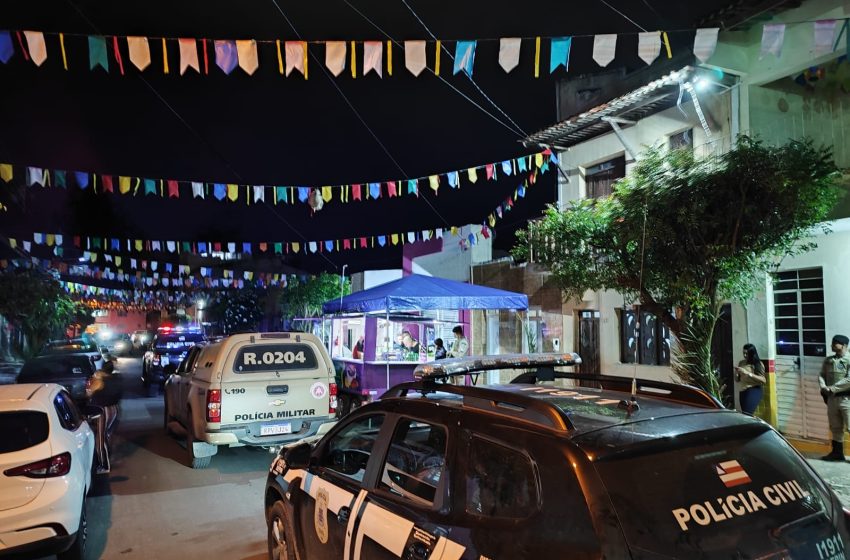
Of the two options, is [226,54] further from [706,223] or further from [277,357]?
[706,223]

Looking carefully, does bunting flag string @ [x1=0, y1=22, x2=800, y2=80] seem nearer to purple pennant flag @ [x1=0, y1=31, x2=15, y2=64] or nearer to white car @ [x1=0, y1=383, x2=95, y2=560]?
purple pennant flag @ [x1=0, y1=31, x2=15, y2=64]

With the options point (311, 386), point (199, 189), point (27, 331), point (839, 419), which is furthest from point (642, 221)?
point (27, 331)

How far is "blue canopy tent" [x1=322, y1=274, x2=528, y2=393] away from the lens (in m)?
11.4

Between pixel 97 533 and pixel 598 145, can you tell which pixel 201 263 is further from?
pixel 97 533

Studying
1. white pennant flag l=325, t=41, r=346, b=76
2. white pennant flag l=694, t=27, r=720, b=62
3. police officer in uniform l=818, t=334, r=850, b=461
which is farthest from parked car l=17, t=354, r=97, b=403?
police officer in uniform l=818, t=334, r=850, b=461

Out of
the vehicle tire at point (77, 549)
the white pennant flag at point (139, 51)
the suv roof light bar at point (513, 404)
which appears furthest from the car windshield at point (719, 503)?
the white pennant flag at point (139, 51)

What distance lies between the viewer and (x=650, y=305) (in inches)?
303

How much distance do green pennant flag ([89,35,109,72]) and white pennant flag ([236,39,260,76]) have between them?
1.65m

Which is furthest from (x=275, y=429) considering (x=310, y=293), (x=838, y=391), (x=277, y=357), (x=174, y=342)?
(x=310, y=293)

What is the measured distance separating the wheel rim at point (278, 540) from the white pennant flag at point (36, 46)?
6582 mm

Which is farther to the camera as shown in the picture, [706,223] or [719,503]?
[706,223]

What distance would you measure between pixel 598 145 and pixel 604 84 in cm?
166

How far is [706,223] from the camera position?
6676 mm

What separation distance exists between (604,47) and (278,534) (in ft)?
21.5
